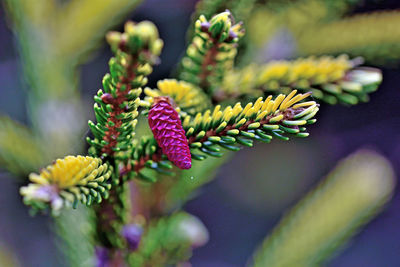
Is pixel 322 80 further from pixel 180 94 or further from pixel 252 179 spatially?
pixel 252 179

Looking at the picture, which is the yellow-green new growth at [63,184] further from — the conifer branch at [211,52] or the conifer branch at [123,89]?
the conifer branch at [211,52]

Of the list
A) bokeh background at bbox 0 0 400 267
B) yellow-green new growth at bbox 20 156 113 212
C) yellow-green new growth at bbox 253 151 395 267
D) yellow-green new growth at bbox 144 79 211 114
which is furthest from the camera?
bokeh background at bbox 0 0 400 267

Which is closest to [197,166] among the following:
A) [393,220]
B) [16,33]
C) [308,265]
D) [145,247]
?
[145,247]

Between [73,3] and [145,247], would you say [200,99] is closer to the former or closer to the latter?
[145,247]

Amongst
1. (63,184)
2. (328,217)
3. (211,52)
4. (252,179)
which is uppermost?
(211,52)

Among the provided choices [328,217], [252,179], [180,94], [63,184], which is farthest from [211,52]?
[252,179]

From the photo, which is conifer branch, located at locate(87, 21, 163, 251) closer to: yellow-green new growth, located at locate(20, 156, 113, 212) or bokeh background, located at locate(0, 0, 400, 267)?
yellow-green new growth, located at locate(20, 156, 113, 212)

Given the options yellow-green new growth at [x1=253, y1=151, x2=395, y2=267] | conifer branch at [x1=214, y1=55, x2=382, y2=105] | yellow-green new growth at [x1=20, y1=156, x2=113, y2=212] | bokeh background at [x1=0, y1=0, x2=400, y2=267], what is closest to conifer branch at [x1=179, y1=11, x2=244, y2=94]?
conifer branch at [x1=214, y1=55, x2=382, y2=105]
